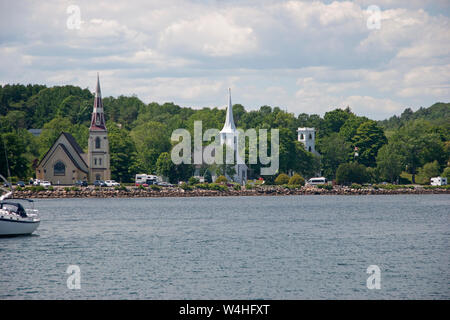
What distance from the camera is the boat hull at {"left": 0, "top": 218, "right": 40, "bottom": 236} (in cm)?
4706

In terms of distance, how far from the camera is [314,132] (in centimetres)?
16112

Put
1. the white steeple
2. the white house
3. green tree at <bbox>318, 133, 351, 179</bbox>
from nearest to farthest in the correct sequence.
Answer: green tree at <bbox>318, 133, 351, 179</bbox> → the white steeple → the white house

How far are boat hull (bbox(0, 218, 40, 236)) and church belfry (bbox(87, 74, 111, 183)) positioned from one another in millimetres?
70333

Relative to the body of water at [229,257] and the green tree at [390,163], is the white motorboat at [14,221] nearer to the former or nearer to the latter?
the body of water at [229,257]

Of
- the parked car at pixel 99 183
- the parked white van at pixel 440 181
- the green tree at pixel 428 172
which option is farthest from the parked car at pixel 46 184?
the parked white van at pixel 440 181

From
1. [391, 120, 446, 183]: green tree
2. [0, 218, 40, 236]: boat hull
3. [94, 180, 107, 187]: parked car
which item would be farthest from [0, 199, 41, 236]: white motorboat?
[391, 120, 446, 183]: green tree

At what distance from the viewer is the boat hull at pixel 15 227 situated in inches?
1853

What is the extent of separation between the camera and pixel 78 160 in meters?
121

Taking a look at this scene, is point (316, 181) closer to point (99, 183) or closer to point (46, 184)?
point (99, 183)

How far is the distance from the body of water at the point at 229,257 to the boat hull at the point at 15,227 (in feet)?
2.16

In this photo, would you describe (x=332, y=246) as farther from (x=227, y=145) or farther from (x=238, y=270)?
(x=227, y=145)

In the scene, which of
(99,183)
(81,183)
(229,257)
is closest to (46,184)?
(81,183)

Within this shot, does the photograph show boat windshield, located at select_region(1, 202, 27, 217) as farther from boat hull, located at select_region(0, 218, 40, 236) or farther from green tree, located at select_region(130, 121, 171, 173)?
green tree, located at select_region(130, 121, 171, 173)

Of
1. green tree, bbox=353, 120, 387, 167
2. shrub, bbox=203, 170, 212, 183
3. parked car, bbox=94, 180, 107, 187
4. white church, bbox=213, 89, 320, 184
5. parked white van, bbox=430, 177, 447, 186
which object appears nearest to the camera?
parked car, bbox=94, 180, 107, 187
